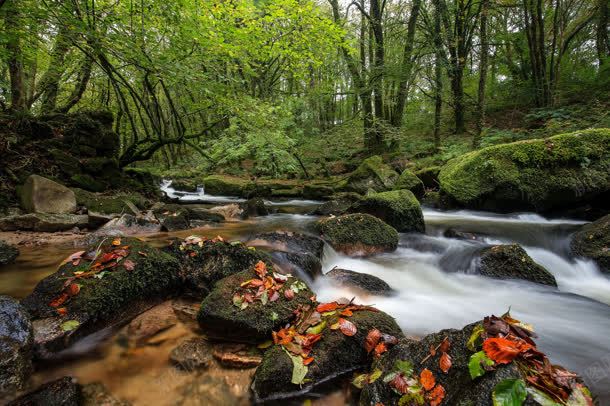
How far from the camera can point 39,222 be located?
18.5 ft

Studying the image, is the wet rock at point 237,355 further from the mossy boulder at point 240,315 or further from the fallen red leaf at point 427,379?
the fallen red leaf at point 427,379

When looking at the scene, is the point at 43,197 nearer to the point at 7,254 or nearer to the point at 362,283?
the point at 7,254

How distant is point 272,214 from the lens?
32.0ft

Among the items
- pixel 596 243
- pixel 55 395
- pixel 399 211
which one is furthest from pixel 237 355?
pixel 596 243

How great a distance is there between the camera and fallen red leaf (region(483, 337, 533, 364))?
148 centimetres

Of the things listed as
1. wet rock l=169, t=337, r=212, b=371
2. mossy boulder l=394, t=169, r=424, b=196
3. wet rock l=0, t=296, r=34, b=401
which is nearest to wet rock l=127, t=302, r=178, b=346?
wet rock l=169, t=337, r=212, b=371

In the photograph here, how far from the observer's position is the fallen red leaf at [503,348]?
4.85 feet

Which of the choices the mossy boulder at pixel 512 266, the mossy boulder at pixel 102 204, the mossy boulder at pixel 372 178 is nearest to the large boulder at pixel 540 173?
the mossy boulder at pixel 512 266

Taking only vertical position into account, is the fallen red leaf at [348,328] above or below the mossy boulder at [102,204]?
below

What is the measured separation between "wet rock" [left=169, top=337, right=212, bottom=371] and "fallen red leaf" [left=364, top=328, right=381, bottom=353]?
1258mm

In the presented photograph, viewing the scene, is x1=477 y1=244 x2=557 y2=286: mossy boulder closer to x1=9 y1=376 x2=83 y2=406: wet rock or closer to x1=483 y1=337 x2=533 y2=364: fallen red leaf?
x1=483 y1=337 x2=533 y2=364: fallen red leaf

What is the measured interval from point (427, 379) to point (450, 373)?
0.14 metres

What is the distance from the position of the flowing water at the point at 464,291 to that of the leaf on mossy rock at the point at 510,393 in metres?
1.12

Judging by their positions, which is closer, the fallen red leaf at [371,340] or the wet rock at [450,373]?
the wet rock at [450,373]
